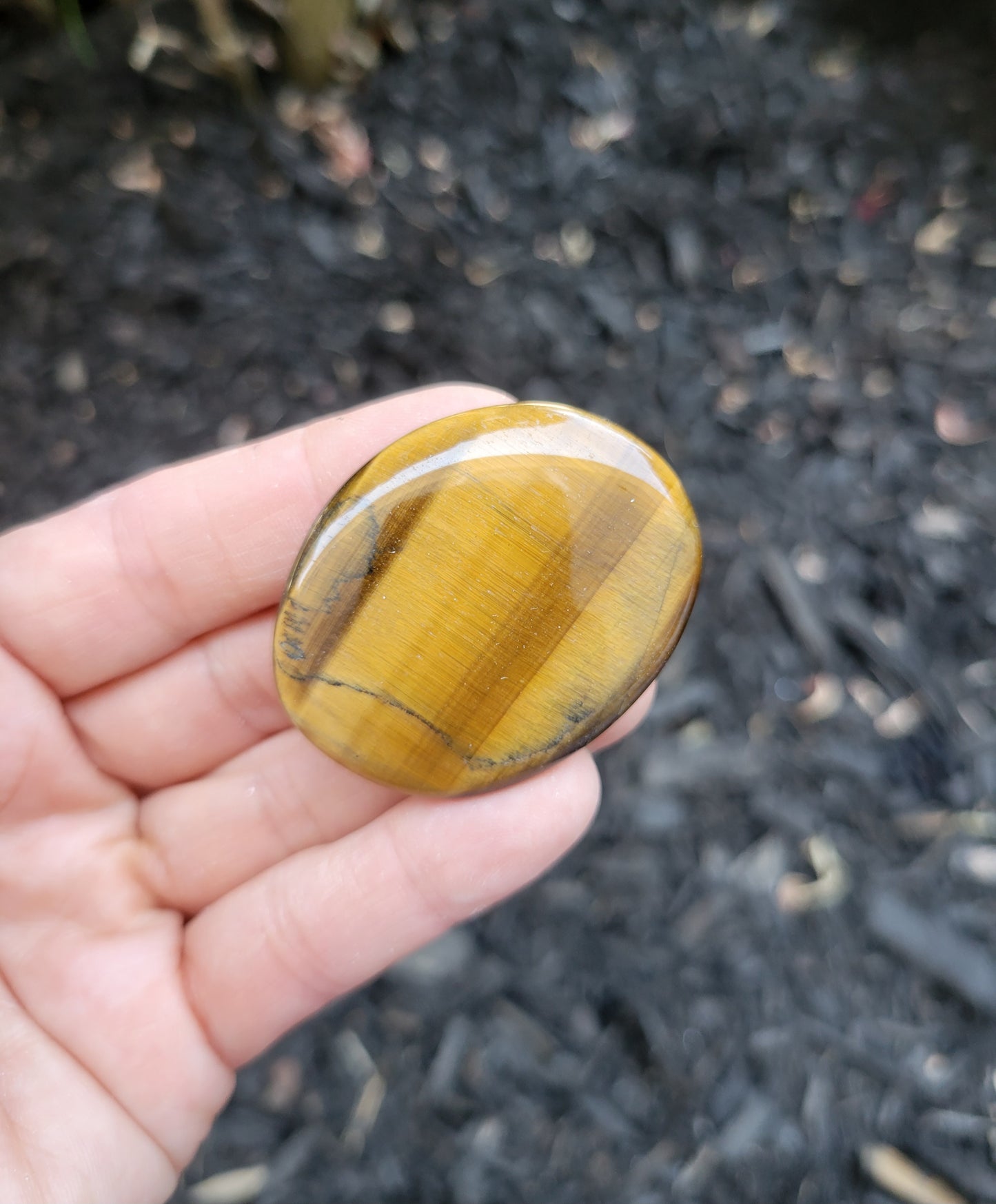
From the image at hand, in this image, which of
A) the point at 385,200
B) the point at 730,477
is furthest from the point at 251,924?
the point at 385,200

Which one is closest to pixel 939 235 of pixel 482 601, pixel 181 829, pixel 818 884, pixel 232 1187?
pixel 818 884

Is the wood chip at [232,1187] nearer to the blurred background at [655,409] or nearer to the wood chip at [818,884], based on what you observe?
the blurred background at [655,409]

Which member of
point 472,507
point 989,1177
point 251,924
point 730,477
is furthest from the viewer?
point 730,477

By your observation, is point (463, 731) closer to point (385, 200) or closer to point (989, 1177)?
point (989, 1177)

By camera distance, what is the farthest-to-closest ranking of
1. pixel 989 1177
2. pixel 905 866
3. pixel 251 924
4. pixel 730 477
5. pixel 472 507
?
pixel 730 477 < pixel 905 866 < pixel 989 1177 < pixel 251 924 < pixel 472 507

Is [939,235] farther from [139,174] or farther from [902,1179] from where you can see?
[902,1179]

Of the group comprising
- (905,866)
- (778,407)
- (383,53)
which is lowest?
(905,866)

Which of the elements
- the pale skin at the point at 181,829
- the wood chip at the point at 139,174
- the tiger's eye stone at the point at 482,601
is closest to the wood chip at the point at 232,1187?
the pale skin at the point at 181,829
